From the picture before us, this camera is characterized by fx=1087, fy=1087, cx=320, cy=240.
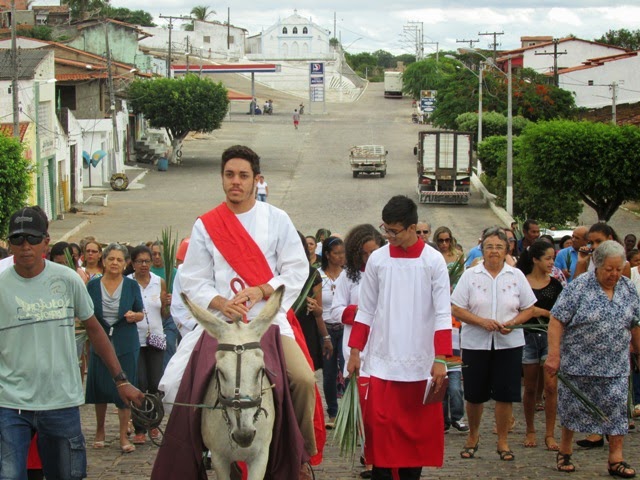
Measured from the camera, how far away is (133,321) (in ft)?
34.0

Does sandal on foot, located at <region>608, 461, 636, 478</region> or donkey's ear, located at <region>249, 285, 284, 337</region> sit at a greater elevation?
donkey's ear, located at <region>249, 285, 284, 337</region>

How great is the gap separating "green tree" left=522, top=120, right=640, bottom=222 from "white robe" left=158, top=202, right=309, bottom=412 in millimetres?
31060

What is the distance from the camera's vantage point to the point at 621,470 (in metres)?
9.03

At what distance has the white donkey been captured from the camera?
6246mm

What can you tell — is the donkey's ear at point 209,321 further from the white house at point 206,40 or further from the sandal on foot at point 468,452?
the white house at point 206,40

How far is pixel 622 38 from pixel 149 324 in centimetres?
12074

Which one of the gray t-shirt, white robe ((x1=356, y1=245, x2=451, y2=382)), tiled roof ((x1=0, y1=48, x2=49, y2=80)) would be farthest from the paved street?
tiled roof ((x1=0, y1=48, x2=49, y2=80))

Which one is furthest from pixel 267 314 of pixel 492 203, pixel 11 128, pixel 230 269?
pixel 492 203

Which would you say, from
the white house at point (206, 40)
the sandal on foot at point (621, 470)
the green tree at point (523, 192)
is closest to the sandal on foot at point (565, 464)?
the sandal on foot at point (621, 470)

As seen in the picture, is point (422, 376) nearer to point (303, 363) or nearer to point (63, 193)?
point (303, 363)

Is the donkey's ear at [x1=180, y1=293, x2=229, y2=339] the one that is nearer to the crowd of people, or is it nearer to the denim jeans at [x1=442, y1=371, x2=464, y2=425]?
the crowd of people

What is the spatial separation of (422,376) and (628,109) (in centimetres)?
6246

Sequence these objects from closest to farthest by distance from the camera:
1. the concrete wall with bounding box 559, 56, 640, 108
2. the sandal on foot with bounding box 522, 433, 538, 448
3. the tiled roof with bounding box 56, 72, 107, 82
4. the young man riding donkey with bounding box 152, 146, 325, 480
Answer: the young man riding donkey with bounding box 152, 146, 325, 480 < the sandal on foot with bounding box 522, 433, 538, 448 < the tiled roof with bounding box 56, 72, 107, 82 < the concrete wall with bounding box 559, 56, 640, 108

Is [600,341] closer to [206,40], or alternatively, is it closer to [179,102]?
[179,102]
